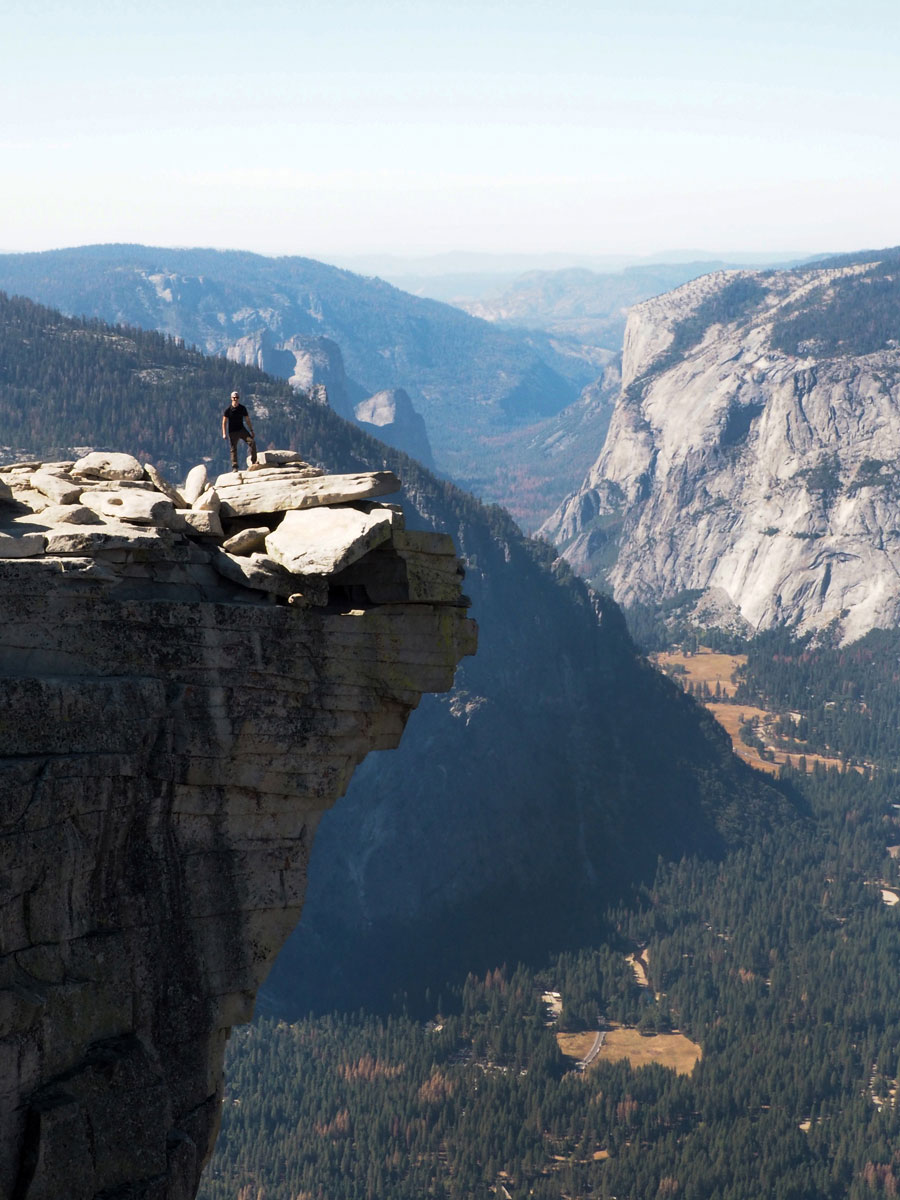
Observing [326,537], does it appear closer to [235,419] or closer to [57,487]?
[57,487]

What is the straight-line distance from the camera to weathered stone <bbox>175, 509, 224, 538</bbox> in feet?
123

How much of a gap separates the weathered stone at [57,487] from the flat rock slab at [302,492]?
4.01 meters

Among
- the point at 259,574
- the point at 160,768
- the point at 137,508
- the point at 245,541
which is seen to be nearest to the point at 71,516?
the point at 137,508

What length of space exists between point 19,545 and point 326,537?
778 cm

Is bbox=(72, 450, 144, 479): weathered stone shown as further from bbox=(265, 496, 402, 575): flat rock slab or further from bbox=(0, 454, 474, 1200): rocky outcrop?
bbox=(265, 496, 402, 575): flat rock slab

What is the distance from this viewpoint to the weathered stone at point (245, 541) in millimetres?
37844

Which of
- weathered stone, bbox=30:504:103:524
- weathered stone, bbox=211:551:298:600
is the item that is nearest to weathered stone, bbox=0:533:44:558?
weathered stone, bbox=30:504:103:524

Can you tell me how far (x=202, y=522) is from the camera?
37.8 metres

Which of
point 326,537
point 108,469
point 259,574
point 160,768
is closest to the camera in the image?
point 160,768

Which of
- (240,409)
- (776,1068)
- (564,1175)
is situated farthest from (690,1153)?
(240,409)

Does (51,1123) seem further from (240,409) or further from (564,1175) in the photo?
(564,1175)

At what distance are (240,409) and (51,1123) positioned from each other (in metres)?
25.9

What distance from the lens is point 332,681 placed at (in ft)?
121

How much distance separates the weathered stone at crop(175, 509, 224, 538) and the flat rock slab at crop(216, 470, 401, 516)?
70.0 inches
